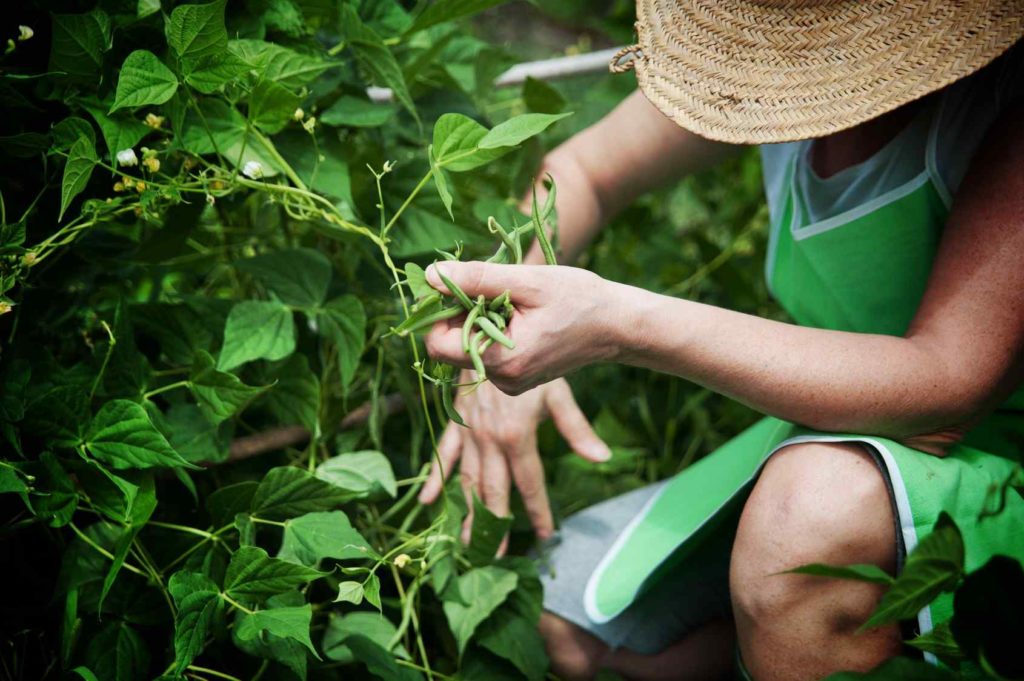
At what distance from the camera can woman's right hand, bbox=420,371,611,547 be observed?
2.98ft

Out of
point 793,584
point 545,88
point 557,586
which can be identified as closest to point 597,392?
point 557,586

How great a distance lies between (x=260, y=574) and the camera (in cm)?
71

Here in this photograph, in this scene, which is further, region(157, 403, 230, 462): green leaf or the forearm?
region(157, 403, 230, 462): green leaf

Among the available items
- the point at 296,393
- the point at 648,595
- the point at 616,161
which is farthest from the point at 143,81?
the point at 648,595

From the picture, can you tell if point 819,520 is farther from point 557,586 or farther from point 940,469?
point 557,586

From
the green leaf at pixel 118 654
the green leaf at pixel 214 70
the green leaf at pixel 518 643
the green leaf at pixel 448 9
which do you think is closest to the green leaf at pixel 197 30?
the green leaf at pixel 214 70

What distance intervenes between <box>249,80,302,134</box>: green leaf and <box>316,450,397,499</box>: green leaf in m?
0.35

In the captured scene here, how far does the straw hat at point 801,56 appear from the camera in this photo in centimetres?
64

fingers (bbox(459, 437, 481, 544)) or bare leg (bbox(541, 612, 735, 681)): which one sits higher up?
fingers (bbox(459, 437, 481, 544))

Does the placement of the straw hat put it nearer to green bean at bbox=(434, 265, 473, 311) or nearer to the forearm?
the forearm

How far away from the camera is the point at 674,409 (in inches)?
57.2

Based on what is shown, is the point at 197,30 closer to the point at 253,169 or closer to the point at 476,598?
the point at 253,169

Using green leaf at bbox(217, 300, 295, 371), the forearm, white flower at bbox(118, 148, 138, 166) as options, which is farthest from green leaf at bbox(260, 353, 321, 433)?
the forearm

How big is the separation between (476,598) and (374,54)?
59 cm
